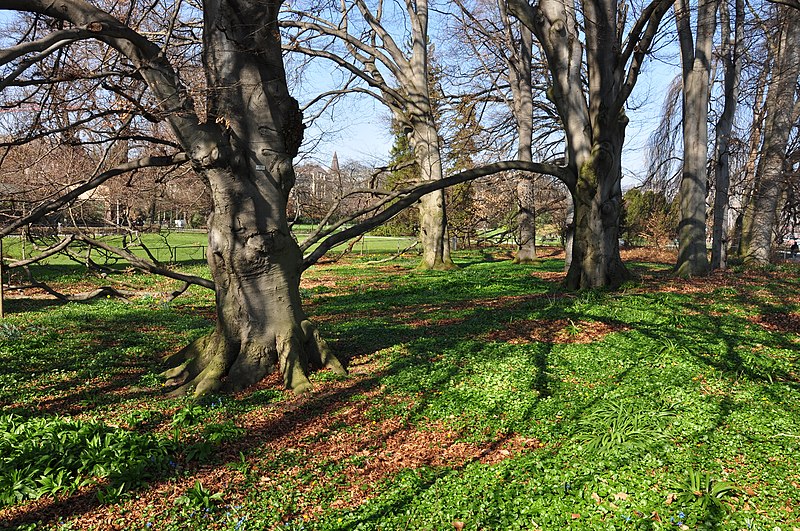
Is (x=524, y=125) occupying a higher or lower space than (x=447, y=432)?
higher

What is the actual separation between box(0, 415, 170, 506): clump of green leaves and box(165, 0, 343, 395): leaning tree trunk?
5.07ft

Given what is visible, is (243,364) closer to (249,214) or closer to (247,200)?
(249,214)

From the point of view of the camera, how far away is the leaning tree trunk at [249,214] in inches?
231

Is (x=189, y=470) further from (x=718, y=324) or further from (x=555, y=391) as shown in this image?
(x=718, y=324)

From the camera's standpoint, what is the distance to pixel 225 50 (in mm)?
5879

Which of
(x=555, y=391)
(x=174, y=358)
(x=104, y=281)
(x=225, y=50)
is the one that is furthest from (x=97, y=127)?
(x=104, y=281)

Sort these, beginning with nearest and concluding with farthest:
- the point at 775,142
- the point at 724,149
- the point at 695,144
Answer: the point at 695,144 < the point at 724,149 < the point at 775,142

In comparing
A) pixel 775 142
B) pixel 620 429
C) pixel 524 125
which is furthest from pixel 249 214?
pixel 524 125

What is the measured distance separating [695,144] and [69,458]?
13.6m

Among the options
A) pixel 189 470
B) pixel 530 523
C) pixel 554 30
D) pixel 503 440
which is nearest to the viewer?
pixel 530 523

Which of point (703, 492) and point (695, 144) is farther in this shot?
point (695, 144)

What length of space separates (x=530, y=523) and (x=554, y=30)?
9022mm

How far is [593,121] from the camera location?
31.7ft

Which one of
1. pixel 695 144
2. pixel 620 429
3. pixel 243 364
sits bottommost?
pixel 620 429
